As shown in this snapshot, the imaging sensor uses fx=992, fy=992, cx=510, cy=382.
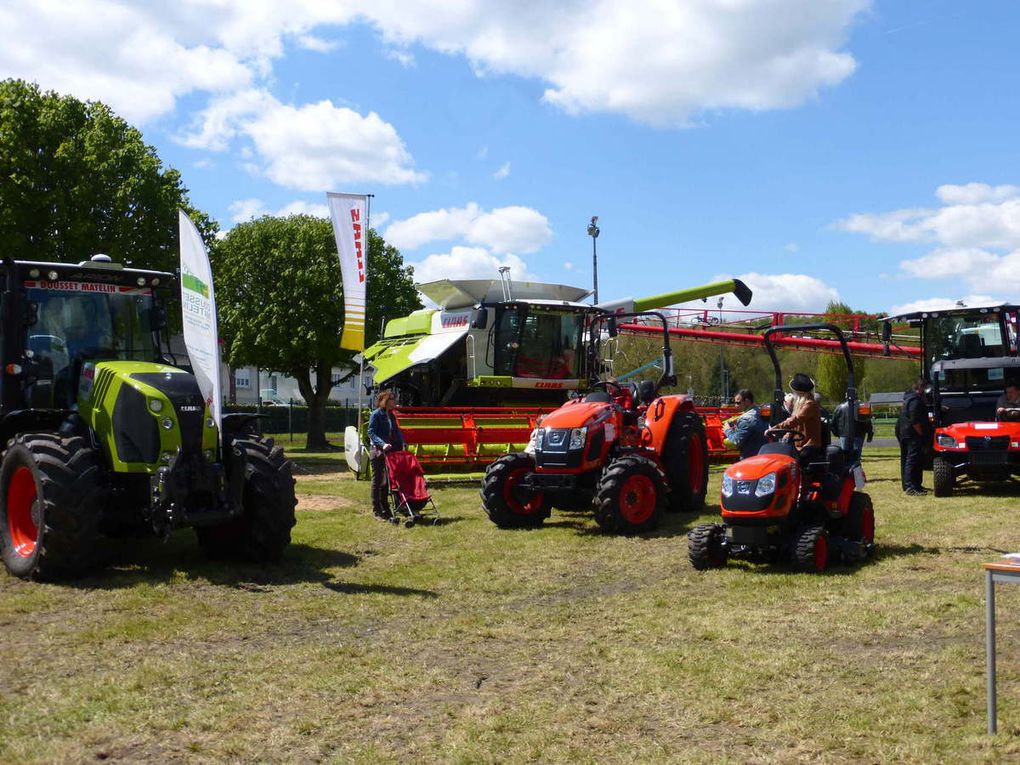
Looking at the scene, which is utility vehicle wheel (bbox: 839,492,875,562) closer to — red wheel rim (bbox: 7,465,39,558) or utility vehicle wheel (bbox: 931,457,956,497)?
utility vehicle wheel (bbox: 931,457,956,497)

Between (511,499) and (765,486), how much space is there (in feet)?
11.6

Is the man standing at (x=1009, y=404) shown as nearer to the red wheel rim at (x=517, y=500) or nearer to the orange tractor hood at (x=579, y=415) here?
the orange tractor hood at (x=579, y=415)

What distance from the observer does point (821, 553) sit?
7.70 metres

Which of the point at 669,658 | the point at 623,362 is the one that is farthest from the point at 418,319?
the point at 623,362

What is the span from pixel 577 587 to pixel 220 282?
23.2 m

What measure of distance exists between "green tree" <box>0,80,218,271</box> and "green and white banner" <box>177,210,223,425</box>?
44.6 feet

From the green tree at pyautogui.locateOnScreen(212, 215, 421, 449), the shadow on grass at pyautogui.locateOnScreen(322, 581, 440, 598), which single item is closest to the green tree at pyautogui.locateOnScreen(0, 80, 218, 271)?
the green tree at pyautogui.locateOnScreen(212, 215, 421, 449)

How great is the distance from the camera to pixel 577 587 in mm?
7613

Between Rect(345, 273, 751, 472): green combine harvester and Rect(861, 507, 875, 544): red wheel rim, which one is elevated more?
Rect(345, 273, 751, 472): green combine harvester

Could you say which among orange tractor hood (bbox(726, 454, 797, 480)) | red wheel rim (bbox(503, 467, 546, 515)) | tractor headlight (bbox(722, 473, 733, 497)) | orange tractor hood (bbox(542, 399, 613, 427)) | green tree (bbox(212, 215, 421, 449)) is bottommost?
red wheel rim (bbox(503, 467, 546, 515))

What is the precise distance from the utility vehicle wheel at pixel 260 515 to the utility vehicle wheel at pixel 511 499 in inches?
108

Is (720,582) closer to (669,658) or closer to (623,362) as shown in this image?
(669,658)

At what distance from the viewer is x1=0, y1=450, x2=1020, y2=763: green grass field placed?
13.8ft

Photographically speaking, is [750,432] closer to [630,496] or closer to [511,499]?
[630,496]
